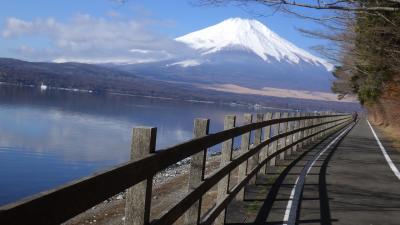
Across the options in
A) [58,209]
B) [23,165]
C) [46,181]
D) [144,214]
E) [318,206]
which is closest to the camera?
[58,209]

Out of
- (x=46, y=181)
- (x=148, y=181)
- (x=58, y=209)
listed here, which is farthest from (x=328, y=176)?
(x=46, y=181)

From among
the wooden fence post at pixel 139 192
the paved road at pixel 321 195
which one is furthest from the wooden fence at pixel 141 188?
the paved road at pixel 321 195

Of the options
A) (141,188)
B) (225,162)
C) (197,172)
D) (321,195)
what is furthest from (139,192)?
(321,195)

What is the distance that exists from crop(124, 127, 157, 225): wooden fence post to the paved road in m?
3.43

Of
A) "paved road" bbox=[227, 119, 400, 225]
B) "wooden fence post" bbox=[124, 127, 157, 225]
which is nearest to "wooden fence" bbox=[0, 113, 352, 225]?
"wooden fence post" bbox=[124, 127, 157, 225]

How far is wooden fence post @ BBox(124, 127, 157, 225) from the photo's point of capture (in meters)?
3.59

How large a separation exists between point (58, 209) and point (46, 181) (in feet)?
71.7

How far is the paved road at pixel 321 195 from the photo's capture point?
7426 mm

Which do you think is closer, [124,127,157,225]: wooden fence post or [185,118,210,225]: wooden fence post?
[124,127,157,225]: wooden fence post

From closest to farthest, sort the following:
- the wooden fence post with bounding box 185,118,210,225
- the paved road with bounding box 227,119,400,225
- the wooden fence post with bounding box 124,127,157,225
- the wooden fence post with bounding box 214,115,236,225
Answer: the wooden fence post with bounding box 124,127,157,225, the wooden fence post with bounding box 185,118,210,225, the wooden fence post with bounding box 214,115,236,225, the paved road with bounding box 227,119,400,225

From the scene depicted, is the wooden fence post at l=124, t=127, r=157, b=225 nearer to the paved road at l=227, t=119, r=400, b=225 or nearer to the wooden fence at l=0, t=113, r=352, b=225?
the wooden fence at l=0, t=113, r=352, b=225

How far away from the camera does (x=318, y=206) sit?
8.12 meters

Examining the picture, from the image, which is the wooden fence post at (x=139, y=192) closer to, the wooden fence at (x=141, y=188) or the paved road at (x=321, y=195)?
the wooden fence at (x=141, y=188)

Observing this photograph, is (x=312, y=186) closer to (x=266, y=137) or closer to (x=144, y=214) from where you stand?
(x=266, y=137)
